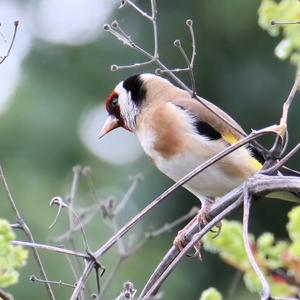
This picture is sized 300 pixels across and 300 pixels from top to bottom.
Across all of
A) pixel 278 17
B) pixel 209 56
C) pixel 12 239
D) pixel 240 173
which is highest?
pixel 278 17

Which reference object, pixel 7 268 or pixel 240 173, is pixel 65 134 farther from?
pixel 7 268

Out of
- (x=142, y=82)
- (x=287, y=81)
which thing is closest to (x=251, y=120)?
(x=287, y=81)

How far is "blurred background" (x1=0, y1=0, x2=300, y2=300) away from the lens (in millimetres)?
6715

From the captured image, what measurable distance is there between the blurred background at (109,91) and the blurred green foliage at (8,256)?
13.8ft

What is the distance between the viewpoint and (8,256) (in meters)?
1.75

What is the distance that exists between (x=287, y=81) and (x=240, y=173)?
15.5ft

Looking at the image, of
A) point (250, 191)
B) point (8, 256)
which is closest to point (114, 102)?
point (8, 256)

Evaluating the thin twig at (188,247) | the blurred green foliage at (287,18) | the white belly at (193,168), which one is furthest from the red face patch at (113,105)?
the thin twig at (188,247)

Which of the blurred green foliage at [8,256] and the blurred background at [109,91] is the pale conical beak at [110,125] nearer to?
the blurred green foliage at [8,256]

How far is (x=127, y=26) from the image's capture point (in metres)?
7.72

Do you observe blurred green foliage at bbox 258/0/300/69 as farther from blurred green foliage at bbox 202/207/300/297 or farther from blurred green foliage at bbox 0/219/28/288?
blurred green foliage at bbox 0/219/28/288

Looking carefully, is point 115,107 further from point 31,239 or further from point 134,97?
point 31,239

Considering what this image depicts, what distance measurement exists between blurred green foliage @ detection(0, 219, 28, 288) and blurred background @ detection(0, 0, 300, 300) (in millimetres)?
4221

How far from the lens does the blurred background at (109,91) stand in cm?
671
